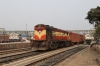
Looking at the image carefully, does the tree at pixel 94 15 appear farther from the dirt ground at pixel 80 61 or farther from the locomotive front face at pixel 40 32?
the dirt ground at pixel 80 61

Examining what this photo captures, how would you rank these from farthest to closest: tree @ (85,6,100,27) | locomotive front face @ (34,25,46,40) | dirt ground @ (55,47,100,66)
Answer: tree @ (85,6,100,27) < locomotive front face @ (34,25,46,40) < dirt ground @ (55,47,100,66)

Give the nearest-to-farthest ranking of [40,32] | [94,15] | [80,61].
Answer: [80,61], [40,32], [94,15]

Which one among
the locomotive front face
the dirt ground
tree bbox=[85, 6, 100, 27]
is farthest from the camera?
tree bbox=[85, 6, 100, 27]

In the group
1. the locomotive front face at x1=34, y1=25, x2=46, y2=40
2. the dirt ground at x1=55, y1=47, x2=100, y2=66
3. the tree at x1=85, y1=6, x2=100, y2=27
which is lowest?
the dirt ground at x1=55, y1=47, x2=100, y2=66

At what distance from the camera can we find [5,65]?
44.8 feet

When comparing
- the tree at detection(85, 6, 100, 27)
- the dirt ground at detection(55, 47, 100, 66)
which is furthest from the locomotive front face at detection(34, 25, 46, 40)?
the tree at detection(85, 6, 100, 27)

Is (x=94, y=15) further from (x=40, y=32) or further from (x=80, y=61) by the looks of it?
(x=80, y=61)

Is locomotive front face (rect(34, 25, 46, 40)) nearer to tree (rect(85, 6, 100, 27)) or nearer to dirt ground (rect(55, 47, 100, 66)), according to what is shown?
dirt ground (rect(55, 47, 100, 66))

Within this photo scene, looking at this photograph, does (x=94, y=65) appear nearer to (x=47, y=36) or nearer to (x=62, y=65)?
(x=62, y=65)

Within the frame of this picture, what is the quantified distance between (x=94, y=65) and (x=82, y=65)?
2.70 ft

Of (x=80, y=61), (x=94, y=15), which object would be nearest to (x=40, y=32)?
(x=94, y=15)

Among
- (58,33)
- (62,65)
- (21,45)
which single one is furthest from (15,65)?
(21,45)

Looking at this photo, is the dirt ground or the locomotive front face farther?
the locomotive front face

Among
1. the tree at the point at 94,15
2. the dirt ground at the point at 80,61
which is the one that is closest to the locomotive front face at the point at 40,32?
the dirt ground at the point at 80,61
